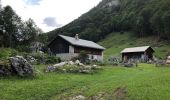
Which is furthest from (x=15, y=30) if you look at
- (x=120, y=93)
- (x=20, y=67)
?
(x=120, y=93)

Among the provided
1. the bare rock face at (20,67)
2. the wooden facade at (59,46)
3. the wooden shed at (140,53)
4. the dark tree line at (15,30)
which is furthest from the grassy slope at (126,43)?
the bare rock face at (20,67)

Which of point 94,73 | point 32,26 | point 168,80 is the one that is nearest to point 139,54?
point 32,26

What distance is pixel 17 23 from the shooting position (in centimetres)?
11081

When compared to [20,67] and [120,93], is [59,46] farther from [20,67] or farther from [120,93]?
[120,93]

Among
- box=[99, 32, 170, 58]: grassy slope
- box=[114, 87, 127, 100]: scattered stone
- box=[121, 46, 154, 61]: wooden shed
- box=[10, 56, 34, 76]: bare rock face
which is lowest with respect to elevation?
box=[114, 87, 127, 100]: scattered stone

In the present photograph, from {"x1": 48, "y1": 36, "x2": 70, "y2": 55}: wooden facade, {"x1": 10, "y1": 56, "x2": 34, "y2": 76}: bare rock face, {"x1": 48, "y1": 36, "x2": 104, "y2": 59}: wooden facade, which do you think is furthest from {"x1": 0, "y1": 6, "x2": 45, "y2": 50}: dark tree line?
{"x1": 10, "y1": 56, "x2": 34, "y2": 76}: bare rock face

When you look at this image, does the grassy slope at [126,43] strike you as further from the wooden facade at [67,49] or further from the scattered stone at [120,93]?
the scattered stone at [120,93]

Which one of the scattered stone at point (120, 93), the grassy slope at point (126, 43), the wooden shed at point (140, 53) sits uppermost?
the grassy slope at point (126, 43)

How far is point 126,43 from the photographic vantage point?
151750 millimetres

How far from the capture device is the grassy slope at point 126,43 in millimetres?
124900

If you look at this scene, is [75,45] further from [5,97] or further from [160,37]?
[160,37]

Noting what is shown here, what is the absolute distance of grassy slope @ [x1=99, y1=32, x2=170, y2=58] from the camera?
124900mm

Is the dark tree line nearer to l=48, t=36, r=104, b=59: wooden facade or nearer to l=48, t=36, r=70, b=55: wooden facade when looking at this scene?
l=48, t=36, r=70, b=55: wooden facade

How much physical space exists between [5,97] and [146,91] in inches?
435
